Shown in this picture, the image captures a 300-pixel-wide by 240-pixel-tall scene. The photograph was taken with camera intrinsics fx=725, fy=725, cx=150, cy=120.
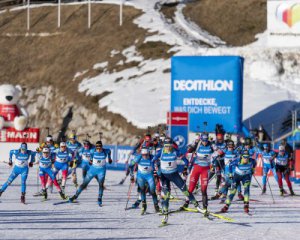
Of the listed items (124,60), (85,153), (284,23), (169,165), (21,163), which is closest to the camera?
(169,165)

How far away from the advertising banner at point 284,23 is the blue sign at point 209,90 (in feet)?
36.3

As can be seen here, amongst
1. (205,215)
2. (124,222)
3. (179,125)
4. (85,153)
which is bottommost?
(124,222)

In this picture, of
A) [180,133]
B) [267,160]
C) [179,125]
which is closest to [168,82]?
[179,125]

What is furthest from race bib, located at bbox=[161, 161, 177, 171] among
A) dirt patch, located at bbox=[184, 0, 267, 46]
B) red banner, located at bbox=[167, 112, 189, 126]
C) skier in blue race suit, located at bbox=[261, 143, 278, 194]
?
dirt patch, located at bbox=[184, 0, 267, 46]

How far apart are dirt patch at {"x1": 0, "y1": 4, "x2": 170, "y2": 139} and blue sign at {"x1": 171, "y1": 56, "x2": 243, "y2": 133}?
42.0 feet

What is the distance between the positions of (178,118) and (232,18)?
103 ft

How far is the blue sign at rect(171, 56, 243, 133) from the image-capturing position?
44.8 metres

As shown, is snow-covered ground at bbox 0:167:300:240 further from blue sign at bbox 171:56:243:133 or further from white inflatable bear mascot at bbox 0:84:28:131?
white inflatable bear mascot at bbox 0:84:28:131

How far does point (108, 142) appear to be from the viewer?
54000mm

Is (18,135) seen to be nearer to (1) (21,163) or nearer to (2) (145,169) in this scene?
(1) (21,163)

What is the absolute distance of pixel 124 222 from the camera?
804 inches

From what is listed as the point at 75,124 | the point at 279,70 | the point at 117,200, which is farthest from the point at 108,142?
the point at 117,200

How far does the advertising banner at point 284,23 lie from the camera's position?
54.4 metres

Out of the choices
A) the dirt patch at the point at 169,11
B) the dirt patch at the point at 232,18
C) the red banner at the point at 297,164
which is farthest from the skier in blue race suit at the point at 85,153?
the dirt patch at the point at 169,11
